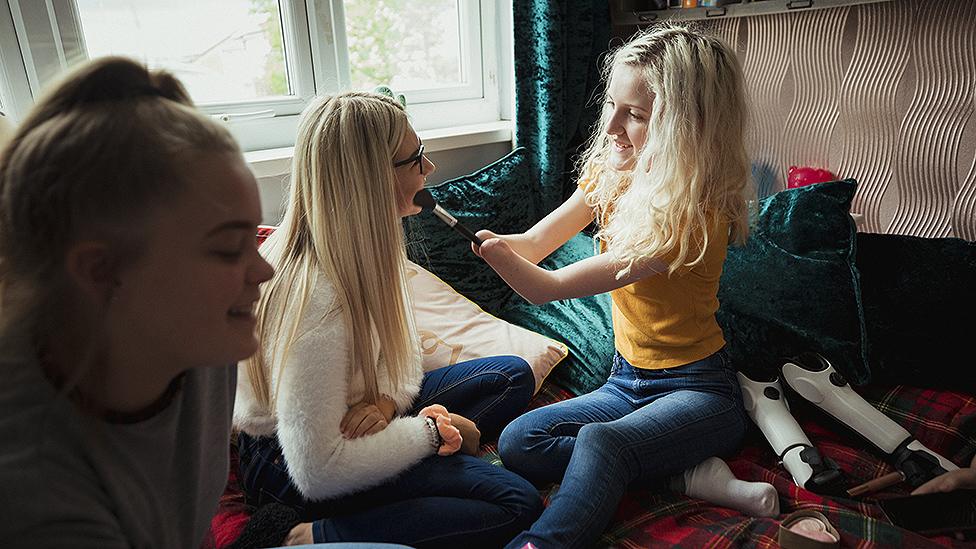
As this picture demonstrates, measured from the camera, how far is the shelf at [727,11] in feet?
5.23

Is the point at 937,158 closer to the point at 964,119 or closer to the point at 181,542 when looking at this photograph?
the point at 964,119

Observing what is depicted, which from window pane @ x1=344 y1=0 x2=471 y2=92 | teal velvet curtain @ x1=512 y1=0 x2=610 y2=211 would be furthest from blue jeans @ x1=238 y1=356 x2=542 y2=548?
window pane @ x1=344 y1=0 x2=471 y2=92

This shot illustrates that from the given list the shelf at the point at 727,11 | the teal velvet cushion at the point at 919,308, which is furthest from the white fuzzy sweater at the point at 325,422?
the shelf at the point at 727,11

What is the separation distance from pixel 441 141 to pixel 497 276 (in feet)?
1.54

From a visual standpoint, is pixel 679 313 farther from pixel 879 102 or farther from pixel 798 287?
pixel 879 102

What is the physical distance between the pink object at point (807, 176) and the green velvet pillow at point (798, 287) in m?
0.28

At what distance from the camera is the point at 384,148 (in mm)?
1108

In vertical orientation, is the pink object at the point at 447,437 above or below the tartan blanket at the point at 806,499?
above

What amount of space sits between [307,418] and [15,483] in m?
0.49

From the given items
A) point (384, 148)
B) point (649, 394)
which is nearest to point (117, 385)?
point (384, 148)

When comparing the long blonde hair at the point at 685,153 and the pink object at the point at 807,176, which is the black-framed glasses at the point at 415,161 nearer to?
the long blonde hair at the point at 685,153

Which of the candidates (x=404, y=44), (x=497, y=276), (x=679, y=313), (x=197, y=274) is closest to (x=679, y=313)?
(x=679, y=313)

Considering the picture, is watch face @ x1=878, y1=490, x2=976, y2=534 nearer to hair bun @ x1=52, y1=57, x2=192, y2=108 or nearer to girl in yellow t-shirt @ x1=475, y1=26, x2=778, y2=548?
girl in yellow t-shirt @ x1=475, y1=26, x2=778, y2=548

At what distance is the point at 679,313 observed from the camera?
129 cm
